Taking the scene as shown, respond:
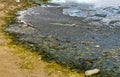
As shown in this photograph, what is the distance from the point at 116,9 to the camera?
74.7ft

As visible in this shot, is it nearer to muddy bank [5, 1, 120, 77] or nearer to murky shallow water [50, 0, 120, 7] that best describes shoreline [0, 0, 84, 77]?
muddy bank [5, 1, 120, 77]

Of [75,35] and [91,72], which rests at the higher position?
[91,72]

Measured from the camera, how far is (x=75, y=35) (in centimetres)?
1642

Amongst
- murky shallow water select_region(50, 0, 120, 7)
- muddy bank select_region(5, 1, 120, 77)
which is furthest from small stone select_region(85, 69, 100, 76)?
murky shallow water select_region(50, 0, 120, 7)

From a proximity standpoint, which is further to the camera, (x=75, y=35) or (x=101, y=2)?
(x=101, y=2)

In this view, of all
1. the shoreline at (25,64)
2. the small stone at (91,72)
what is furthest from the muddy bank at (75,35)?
the shoreline at (25,64)

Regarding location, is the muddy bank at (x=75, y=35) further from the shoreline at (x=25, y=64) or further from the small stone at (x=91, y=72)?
the shoreline at (x=25, y=64)

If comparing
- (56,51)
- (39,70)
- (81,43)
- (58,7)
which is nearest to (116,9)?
(58,7)

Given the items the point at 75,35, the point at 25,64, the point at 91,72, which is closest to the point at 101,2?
the point at 75,35

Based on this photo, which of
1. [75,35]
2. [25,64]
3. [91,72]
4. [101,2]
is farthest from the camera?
[101,2]

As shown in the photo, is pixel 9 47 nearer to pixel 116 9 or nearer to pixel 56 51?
pixel 56 51

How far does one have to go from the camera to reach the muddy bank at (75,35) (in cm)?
1305

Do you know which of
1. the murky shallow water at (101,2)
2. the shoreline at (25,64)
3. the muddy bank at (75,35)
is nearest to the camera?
the shoreline at (25,64)

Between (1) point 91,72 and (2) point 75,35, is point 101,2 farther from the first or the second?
(1) point 91,72
